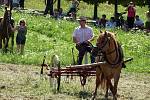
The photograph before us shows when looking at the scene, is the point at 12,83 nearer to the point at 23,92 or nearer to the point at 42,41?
the point at 23,92

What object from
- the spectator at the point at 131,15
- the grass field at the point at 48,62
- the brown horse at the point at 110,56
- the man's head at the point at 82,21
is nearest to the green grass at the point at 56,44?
the grass field at the point at 48,62

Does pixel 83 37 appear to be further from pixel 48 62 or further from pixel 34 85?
pixel 48 62

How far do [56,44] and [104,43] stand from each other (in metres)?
12.4

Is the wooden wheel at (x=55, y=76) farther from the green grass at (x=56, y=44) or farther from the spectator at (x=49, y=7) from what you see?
the spectator at (x=49, y=7)

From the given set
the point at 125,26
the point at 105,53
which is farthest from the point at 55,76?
the point at 125,26

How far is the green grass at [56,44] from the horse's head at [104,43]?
26.2 feet

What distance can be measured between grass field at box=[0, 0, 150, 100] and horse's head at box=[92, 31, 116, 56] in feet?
5.07

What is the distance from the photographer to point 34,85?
1527cm

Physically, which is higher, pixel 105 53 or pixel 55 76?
pixel 105 53

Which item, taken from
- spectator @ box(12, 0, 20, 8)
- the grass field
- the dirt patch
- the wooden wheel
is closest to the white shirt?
the wooden wheel

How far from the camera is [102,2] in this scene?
48.5 meters

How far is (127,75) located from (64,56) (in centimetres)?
373

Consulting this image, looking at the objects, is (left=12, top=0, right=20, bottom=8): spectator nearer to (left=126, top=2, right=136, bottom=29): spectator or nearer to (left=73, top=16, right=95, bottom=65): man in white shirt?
(left=126, top=2, right=136, bottom=29): spectator

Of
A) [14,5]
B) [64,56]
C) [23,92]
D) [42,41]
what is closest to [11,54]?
[64,56]
